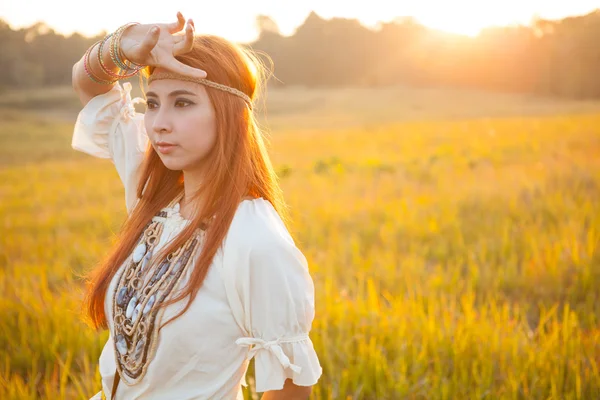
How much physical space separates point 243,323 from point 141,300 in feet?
1.08

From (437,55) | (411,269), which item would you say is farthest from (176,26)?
(437,55)

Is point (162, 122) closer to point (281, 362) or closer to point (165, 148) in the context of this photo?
point (165, 148)

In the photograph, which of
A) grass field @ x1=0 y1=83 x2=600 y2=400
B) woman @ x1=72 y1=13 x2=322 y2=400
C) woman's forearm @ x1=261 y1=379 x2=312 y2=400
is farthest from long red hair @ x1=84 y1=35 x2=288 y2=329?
grass field @ x1=0 y1=83 x2=600 y2=400

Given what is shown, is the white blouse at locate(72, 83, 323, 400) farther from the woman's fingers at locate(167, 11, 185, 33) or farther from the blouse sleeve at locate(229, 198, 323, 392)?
the woman's fingers at locate(167, 11, 185, 33)

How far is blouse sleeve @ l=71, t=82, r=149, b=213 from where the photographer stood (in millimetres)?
1803

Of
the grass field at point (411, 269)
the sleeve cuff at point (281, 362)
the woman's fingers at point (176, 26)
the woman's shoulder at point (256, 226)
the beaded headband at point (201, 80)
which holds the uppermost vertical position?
the woman's fingers at point (176, 26)

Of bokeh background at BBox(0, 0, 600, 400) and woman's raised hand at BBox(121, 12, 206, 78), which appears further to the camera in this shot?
bokeh background at BBox(0, 0, 600, 400)

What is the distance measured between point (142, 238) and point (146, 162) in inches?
12.3

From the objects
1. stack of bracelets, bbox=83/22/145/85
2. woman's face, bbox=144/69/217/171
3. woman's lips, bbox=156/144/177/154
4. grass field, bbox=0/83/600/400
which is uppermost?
stack of bracelets, bbox=83/22/145/85

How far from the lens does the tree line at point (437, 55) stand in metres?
30.5

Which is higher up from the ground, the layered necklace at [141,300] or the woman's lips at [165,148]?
the woman's lips at [165,148]

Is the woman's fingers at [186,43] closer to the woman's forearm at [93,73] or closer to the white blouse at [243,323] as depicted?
the woman's forearm at [93,73]

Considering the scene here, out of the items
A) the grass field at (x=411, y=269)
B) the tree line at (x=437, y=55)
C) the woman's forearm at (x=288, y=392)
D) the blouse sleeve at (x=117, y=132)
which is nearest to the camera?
the woman's forearm at (x=288, y=392)

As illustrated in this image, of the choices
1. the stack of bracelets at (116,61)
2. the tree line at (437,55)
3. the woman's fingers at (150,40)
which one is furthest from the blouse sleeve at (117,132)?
the tree line at (437,55)
